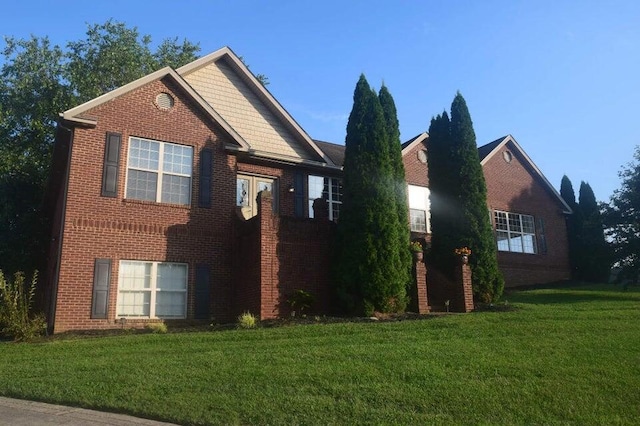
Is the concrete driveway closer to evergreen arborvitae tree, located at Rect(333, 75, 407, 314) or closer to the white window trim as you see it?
evergreen arborvitae tree, located at Rect(333, 75, 407, 314)

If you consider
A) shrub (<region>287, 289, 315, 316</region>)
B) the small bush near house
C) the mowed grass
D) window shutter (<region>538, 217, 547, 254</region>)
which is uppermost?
window shutter (<region>538, 217, 547, 254</region>)

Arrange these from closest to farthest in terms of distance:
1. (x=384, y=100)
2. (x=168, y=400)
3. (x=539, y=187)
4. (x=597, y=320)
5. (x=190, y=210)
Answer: (x=168, y=400) → (x=597, y=320) → (x=190, y=210) → (x=384, y=100) → (x=539, y=187)

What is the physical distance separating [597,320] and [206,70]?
549 inches

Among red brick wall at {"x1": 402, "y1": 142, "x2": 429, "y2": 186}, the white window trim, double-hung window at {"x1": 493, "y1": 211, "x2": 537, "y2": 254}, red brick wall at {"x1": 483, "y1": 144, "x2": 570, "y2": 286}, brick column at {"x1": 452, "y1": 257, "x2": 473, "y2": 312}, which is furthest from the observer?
double-hung window at {"x1": 493, "y1": 211, "x2": 537, "y2": 254}

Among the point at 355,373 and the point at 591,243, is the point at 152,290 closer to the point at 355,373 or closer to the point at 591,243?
the point at 355,373

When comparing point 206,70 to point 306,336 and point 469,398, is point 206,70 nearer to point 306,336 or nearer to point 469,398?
point 306,336

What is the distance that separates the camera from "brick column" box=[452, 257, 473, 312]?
1555 centimetres

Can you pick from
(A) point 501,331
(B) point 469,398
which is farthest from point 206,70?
(B) point 469,398

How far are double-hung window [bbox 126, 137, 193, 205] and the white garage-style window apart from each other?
9.21 m

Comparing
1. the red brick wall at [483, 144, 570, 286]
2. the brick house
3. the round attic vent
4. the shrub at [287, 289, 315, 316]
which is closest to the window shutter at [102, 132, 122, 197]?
the brick house

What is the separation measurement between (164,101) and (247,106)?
3.84 m

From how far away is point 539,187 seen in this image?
1046 inches

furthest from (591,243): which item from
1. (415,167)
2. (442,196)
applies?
(442,196)

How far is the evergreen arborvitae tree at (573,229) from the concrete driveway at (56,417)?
936 inches
